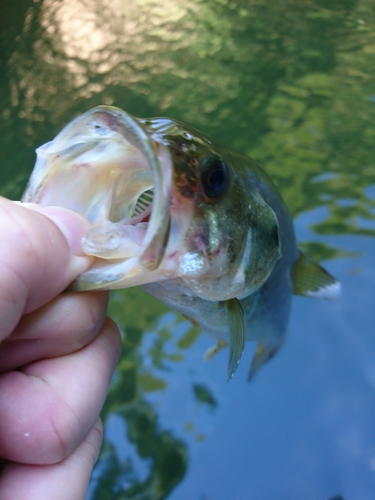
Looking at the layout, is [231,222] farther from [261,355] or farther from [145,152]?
[261,355]

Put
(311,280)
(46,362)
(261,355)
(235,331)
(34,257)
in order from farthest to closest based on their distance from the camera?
(261,355) < (311,280) < (235,331) < (46,362) < (34,257)

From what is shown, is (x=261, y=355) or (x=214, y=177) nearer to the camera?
(x=214, y=177)

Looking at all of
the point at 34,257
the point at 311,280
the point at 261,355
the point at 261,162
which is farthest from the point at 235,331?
the point at 261,162

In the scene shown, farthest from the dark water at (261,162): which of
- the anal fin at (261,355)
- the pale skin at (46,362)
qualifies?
the pale skin at (46,362)

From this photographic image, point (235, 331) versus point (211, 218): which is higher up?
point (211, 218)

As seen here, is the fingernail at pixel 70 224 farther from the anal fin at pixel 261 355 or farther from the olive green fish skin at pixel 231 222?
the anal fin at pixel 261 355

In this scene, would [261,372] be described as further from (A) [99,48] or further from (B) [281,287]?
(A) [99,48]

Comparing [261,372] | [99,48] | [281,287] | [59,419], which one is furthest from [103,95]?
[59,419]

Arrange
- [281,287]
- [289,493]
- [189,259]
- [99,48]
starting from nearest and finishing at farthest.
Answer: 1. [189,259]
2. [281,287]
3. [289,493]
4. [99,48]
